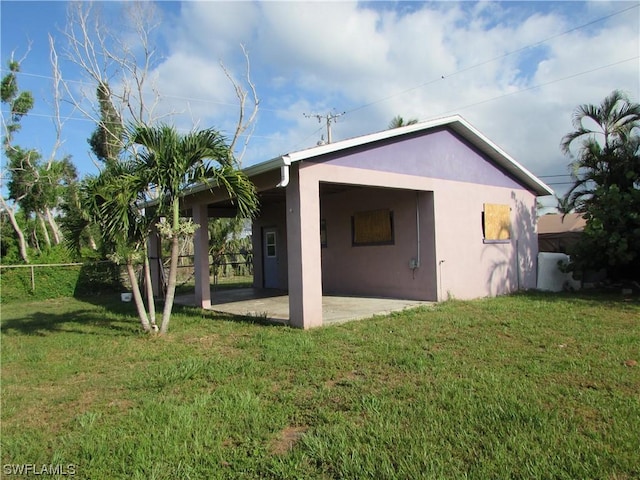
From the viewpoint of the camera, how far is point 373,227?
12.0 meters

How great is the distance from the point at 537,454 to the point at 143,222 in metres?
6.76

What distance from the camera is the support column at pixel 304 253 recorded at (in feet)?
25.8

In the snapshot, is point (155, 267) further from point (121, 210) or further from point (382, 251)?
point (121, 210)

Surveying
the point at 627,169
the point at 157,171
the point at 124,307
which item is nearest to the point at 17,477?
the point at 157,171

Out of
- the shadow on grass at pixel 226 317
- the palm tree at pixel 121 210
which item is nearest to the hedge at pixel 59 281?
the shadow on grass at pixel 226 317

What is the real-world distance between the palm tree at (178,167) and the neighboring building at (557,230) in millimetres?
14527

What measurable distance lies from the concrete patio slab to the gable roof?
294 cm

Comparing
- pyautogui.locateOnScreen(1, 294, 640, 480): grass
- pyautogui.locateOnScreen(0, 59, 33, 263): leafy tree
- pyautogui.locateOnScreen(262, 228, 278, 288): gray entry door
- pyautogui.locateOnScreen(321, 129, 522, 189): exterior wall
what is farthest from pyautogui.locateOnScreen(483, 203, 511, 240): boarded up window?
pyautogui.locateOnScreen(0, 59, 33, 263): leafy tree

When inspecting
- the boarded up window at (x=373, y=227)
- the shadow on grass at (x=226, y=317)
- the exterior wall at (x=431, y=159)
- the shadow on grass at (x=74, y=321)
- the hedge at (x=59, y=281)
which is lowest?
the shadow on grass at (x=74, y=321)

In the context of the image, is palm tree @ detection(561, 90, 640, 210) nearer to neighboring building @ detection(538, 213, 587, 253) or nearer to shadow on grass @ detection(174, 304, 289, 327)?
neighboring building @ detection(538, 213, 587, 253)

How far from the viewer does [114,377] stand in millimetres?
5512

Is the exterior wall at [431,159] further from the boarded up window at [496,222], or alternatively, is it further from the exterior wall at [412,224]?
the boarded up window at [496,222]

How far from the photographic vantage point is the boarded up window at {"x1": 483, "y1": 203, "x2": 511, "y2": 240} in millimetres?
11805

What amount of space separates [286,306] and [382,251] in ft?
9.35
